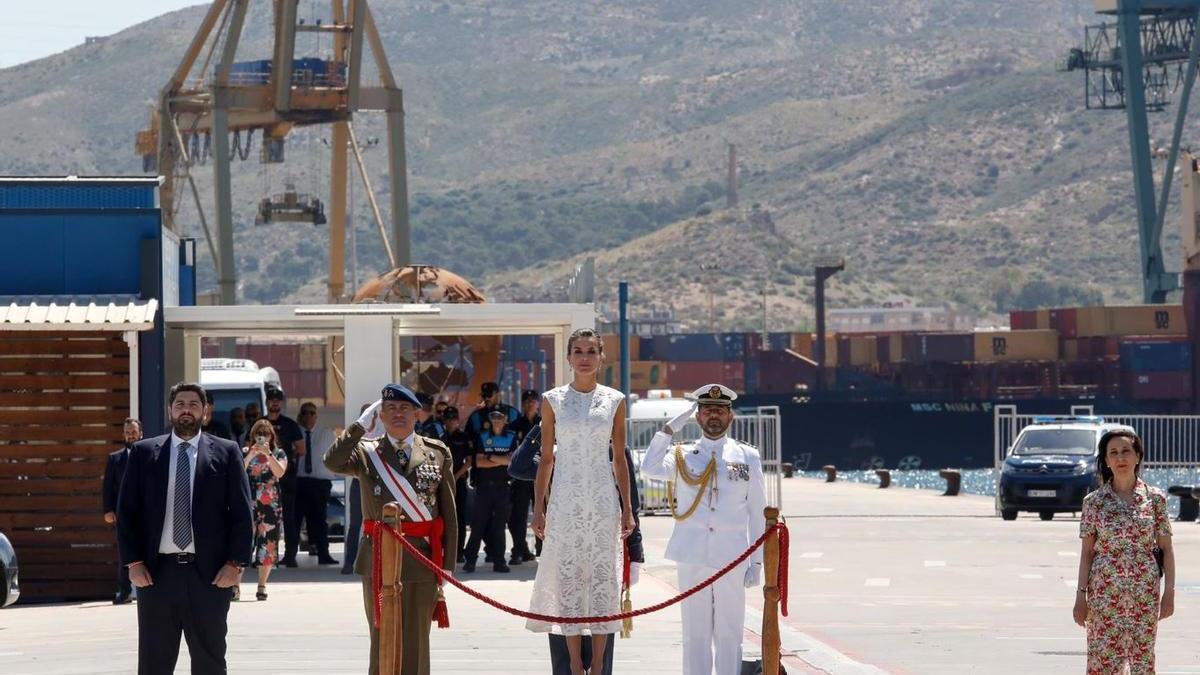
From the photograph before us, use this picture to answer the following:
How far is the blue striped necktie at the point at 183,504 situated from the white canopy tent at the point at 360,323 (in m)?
9.61

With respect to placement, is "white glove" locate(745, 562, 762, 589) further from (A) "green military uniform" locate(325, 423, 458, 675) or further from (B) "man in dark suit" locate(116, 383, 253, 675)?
(B) "man in dark suit" locate(116, 383, 253, 675)

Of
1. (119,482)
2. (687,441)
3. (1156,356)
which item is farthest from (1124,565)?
(1156,356)

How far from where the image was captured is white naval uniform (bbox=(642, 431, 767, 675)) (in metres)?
10.6

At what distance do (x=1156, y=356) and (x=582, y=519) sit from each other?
8362 cm

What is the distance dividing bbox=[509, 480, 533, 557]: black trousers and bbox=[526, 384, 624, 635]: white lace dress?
9.78 meters

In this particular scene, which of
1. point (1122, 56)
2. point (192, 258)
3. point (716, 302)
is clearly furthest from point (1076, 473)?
point (716, 302)

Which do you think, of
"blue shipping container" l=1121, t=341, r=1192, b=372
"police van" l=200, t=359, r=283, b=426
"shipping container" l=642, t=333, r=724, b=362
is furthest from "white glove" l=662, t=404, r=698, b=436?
"shipping container" l=642, t=333, r=724, b=362

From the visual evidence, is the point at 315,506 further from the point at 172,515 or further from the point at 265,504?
the point at 172,515

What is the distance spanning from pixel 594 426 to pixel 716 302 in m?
161

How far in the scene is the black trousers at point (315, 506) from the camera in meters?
20.4

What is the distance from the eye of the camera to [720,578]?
418 inches

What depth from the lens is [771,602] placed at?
10.0 metres

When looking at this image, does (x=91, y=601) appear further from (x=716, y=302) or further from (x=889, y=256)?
(x=889, y=256)

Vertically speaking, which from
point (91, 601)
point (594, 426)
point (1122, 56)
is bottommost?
point (91, 601)
